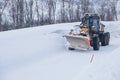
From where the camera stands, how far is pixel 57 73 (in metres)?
12.2

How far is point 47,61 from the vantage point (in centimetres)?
1515

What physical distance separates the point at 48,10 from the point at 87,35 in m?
49.7

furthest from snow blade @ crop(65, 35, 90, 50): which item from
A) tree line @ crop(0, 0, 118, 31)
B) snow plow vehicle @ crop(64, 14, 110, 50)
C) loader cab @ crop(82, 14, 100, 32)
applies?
tree line @ crop(0, 0, 118, 31)

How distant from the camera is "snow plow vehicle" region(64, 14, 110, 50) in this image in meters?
18.5

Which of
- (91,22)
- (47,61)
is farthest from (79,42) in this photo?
(47,61)

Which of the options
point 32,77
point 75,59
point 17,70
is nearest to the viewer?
point 32,77

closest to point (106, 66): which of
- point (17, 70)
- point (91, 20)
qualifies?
point (17, 70)

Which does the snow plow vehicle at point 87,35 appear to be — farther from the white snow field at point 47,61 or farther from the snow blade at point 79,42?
the white snow field at point 47,61

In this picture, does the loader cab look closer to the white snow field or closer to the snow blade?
the white snow field

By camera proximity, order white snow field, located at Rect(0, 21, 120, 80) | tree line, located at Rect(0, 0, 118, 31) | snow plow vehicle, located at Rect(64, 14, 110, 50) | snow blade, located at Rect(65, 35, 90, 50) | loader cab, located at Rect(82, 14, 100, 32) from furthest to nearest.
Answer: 1. tree line, located at Rect(0, 0, 118, 31)
2. loader cab, located at Rect(82, 14, 100, 32)
3. snow plow vehicle, located at Rect(64, 14, 110, 50)
4. snow blade, located at Rect(65, 35, 90, 50)
5. white snow field, located at Rect(0, 21, 120, 80)

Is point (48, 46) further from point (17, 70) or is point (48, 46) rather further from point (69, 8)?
point (69, 8)

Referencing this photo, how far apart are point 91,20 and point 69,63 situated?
7.34m

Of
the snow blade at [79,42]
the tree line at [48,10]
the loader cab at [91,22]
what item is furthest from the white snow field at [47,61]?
the tree line at [48,10]

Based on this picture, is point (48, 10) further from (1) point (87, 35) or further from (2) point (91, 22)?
(1) point (87, 35)
